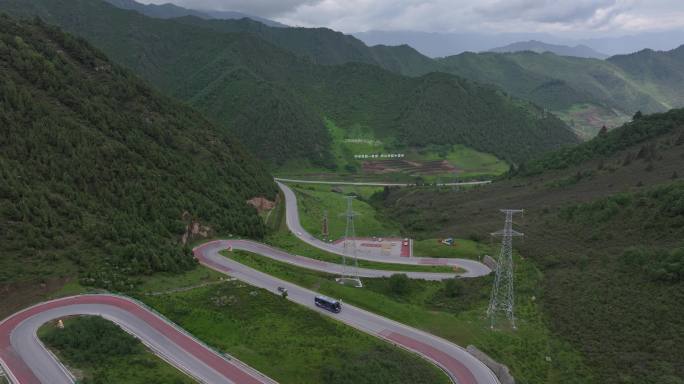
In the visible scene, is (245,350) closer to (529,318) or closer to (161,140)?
(529,318)

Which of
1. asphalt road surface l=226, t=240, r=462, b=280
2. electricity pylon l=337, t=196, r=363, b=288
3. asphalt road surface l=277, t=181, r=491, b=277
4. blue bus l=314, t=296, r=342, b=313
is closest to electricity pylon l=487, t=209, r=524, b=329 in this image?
asphalt road surface l=277, t=181, r=491, b=277

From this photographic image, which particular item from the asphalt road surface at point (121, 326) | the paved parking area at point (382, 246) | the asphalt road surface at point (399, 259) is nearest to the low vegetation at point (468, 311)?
the asphalt road surface at point (399, 259)

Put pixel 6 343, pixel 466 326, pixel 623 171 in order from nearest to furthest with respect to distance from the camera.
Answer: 1. pixel 6 343
2. pixel 466 326
3. pixel 623 171

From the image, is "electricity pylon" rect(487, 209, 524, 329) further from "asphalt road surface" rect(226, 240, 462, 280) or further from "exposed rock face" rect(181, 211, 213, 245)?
"exposed rock face" rect(181, 211, 213, 245)

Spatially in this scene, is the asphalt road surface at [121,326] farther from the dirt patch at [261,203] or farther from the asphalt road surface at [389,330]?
the dirt patch at [261,203]

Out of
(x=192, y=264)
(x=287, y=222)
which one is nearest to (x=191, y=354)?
(x=192, y=264)
